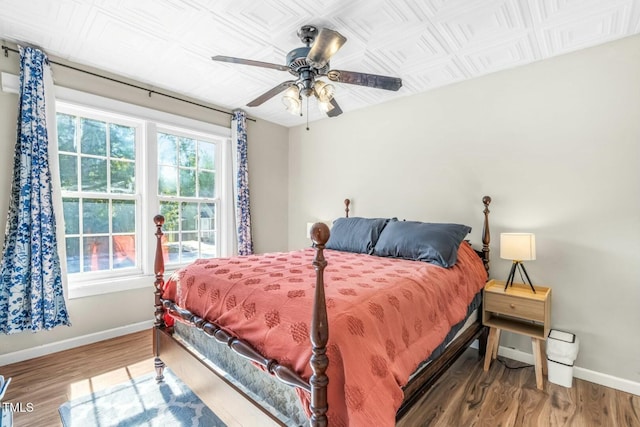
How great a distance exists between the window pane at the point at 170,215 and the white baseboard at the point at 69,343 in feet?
3.39

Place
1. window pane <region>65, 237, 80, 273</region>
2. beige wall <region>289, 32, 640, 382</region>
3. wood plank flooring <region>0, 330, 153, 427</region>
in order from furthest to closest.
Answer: window pane <region>65, 237, 80, 273</region> → beige wall <region>289, 32, 640, 382</region> → wood plank flooring <region>0, 330, 153, 427</region>

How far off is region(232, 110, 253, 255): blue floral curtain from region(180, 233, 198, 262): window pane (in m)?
0.52

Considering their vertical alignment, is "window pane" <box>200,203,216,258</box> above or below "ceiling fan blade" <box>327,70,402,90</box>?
below

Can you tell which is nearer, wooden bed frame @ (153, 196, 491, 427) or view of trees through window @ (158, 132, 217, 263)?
wooden bed frame @ (153, 196, 491, 427)

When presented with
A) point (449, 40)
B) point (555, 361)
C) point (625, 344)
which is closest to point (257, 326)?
point (555, 361)

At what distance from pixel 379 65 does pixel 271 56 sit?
3.07ft

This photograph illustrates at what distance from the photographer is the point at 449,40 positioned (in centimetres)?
230

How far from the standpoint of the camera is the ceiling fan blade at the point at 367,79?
1992mm

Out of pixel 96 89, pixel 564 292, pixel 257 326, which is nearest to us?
pixel 257 326

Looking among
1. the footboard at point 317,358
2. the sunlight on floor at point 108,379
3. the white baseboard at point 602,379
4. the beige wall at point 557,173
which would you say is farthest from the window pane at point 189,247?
the white baseboard at point 602,379

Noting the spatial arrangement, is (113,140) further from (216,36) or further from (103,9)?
(216,36)

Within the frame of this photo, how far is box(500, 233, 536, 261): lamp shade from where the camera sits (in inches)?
89.7

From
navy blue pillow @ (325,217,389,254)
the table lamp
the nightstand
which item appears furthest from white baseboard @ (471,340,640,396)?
navy blue pillow @ (325,217,389,254)

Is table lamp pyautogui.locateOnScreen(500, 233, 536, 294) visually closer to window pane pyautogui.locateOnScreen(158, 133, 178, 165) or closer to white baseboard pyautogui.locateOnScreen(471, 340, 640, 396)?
white baseboard pyautogui.locateOnScreen(471, 340, 640, 396)
